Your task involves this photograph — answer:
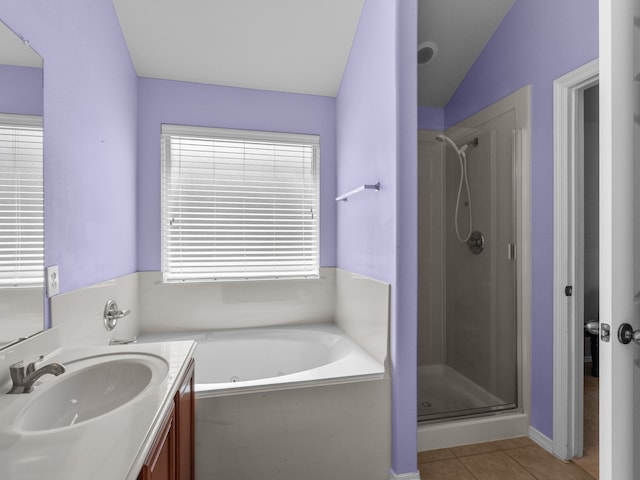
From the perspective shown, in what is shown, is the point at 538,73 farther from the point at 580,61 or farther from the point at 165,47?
the point at 165,47

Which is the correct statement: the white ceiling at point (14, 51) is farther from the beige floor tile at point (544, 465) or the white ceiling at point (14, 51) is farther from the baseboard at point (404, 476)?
the beige floor tile at point (544, 465)

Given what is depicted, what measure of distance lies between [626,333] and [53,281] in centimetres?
195

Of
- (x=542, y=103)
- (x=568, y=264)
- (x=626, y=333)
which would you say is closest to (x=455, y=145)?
(x=542, y=103)

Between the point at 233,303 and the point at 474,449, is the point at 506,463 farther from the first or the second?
the point at 233,303

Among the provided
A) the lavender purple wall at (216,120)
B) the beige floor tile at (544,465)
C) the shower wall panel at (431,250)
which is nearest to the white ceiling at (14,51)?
the lavender purple wall at (216,120)

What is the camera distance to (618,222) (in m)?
1.05

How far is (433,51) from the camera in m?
2.45

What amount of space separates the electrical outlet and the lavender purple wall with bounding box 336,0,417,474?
146cm

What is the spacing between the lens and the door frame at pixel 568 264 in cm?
190

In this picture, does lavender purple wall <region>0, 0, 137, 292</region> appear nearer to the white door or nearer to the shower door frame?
the white door

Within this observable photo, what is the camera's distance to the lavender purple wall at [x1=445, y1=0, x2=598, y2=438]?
6.25ft

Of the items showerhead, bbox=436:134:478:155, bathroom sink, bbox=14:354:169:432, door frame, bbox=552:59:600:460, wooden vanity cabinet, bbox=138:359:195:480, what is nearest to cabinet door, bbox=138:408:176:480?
wooden vanity cabinet, bbox=138:359:195:480

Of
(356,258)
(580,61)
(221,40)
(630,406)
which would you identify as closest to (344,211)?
(356,258)

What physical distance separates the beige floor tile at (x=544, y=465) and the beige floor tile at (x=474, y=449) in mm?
80
